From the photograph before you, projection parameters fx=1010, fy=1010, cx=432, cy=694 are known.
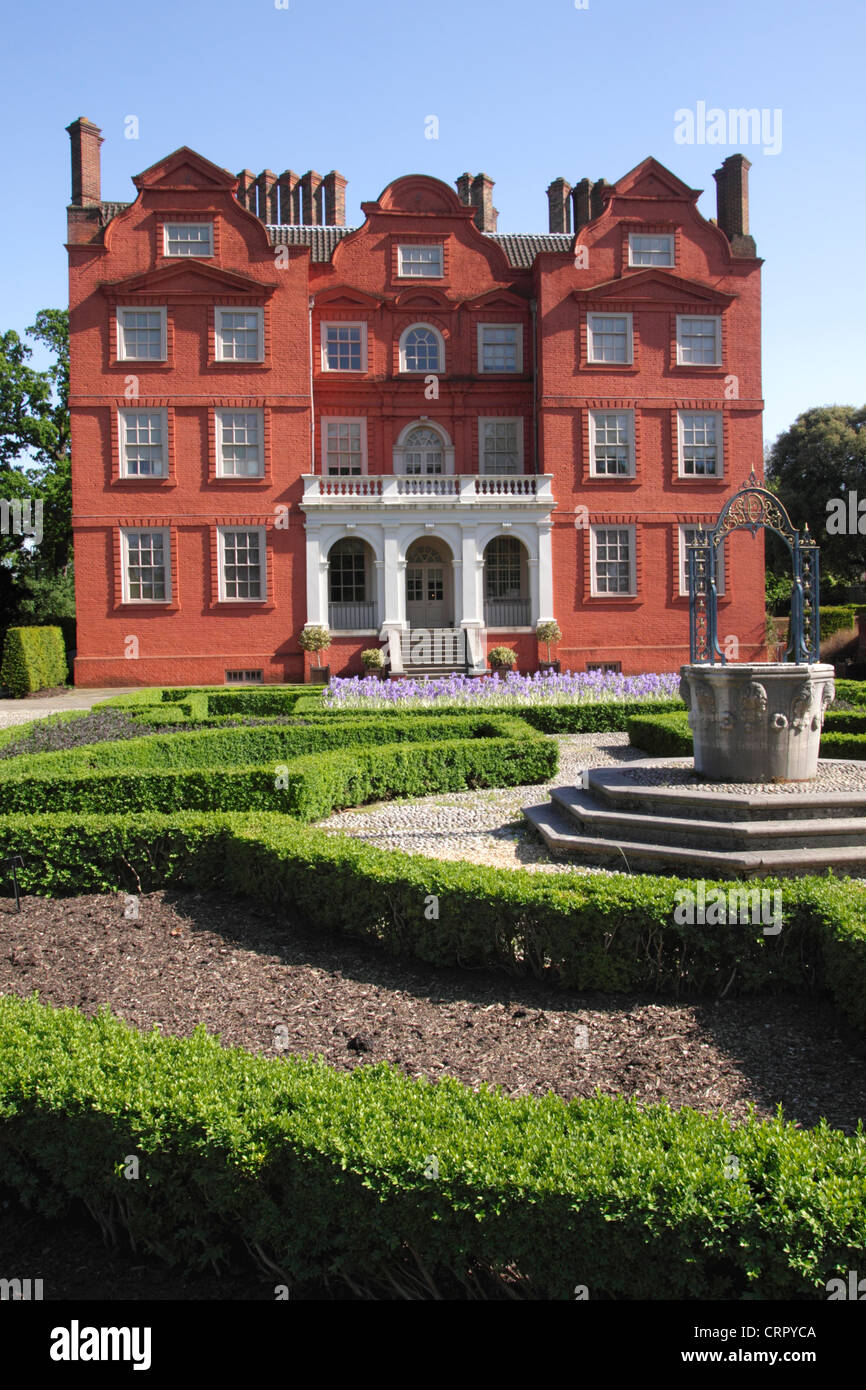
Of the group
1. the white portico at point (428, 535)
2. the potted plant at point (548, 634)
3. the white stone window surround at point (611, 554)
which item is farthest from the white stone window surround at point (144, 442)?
the white stone window surround at point (611, 554)

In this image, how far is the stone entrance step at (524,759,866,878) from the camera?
7.35 metres

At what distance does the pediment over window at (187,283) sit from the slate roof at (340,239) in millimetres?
3097

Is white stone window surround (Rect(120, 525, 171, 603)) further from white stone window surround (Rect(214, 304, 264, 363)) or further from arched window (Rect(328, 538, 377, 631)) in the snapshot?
white stone window surround (Rect(214, 304, 264, 363))

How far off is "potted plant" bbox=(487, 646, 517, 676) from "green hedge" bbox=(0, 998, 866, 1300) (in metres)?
19.4

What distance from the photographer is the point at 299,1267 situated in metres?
3.23

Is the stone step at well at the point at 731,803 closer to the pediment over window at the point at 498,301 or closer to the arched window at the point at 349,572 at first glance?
the arched window at the point at 349,572

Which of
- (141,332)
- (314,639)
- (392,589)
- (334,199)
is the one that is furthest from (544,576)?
(334,199)

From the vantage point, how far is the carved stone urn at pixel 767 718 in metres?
8.77

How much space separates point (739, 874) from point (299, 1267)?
4854 mm

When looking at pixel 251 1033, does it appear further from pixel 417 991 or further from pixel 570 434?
pixel 570 434

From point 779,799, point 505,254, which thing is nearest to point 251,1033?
point 779,799

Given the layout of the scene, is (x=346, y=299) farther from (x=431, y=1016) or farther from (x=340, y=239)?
(x=431, y=1016)

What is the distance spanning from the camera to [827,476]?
41.9 m

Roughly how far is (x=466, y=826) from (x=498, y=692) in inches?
271
